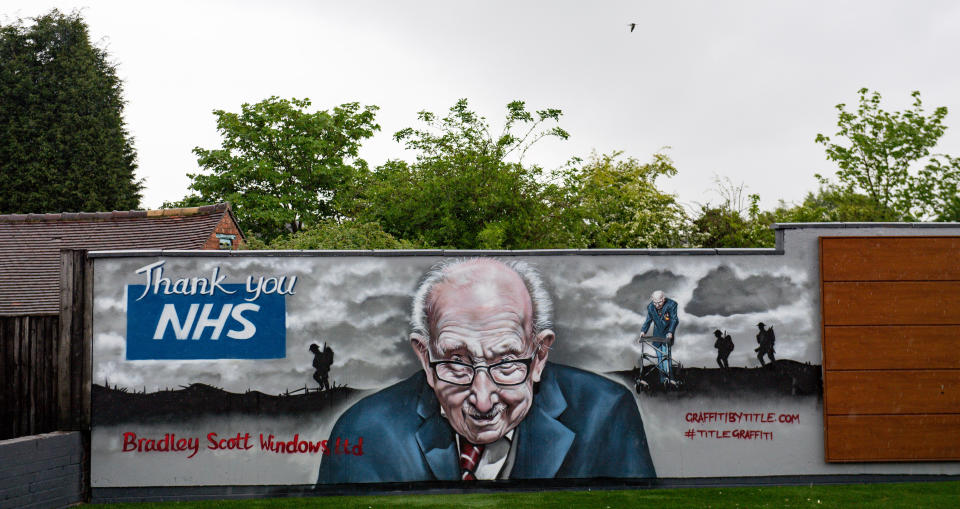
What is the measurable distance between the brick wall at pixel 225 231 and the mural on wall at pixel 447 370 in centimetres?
870

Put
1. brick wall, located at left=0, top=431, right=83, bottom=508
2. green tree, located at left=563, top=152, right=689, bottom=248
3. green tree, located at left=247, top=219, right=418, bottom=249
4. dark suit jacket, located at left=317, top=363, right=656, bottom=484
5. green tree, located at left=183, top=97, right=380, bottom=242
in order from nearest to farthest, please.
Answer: brick wall, located at left=0, top=431, right=83, bottom=508 → dark suit jacket, located at left=317, top=363, right=656, bottom=484 → green tree, located at left=247, top=219, right=418, bottom=249 → green tree, located at left=563, top=152, right=689, bottom=248 → green tree, located at left=183, top=97, right=380, bottom=242

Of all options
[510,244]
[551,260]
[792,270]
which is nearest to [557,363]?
[551,260]

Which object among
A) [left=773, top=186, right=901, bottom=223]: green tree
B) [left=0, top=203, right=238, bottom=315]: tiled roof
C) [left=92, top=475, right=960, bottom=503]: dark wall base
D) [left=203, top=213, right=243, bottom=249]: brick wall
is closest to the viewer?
[left=92, top=475, right=960, bottom=503]: dark wall base

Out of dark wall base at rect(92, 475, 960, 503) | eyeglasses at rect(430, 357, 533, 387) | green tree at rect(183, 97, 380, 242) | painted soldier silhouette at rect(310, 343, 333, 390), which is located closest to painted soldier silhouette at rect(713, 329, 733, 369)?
dark wall base at rect(92, 475, 960, 503)

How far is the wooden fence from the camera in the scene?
31.9 feet

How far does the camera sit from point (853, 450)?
9.99 meters

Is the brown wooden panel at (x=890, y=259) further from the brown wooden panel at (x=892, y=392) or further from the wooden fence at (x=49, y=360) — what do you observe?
the wooden fence at (x=49, y=360)

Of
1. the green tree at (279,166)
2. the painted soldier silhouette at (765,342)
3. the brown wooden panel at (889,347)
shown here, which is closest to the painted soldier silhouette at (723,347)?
the painted soldier silhouette at (765,342)

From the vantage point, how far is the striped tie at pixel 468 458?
9.82 meters

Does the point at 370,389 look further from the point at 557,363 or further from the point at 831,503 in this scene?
the point at 831,503

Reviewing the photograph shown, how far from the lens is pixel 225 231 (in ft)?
65.3

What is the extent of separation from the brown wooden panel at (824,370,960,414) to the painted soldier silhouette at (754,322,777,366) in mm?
758

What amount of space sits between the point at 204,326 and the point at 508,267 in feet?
12.5

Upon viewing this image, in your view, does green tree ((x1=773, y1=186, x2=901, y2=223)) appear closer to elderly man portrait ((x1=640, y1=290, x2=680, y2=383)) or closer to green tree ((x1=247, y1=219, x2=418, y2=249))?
green tree ((x1=247, y1=219, x2=418, y2=249))
